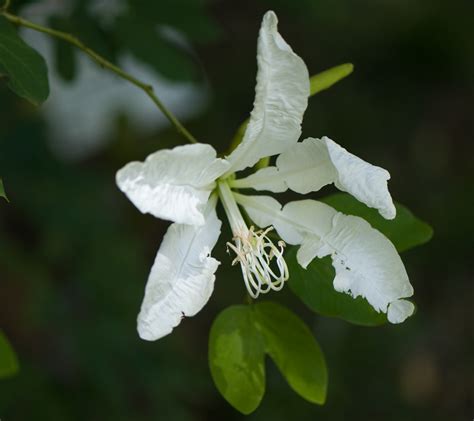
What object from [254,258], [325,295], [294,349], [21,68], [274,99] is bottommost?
[294,349]

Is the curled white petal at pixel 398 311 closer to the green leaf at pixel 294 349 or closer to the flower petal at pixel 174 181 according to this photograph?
the green leaf at pixel 294 349

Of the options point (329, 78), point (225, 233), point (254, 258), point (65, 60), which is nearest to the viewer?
point (254, 258)

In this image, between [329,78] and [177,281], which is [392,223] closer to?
[329,78]

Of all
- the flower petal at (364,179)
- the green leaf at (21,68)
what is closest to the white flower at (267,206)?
the flower petal at (364,179)

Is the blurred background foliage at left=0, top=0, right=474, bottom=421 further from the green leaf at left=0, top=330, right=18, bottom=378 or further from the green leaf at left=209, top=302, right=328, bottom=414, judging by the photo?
the green leaf at left=0, top=330, right=18, bottom=378

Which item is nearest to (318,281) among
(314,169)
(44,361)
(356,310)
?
(356,310)

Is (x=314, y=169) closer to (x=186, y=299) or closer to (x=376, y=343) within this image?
(x=186, y=299)

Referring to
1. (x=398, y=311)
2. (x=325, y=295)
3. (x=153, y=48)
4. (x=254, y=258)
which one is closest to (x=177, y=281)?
(x=254, y=258)

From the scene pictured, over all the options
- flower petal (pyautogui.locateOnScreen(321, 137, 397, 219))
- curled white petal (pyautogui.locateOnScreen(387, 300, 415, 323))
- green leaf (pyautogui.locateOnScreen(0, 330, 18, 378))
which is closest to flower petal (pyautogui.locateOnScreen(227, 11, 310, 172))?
flower petal (pyautogui.locateOnScreen(321, 137, 397, 219))
